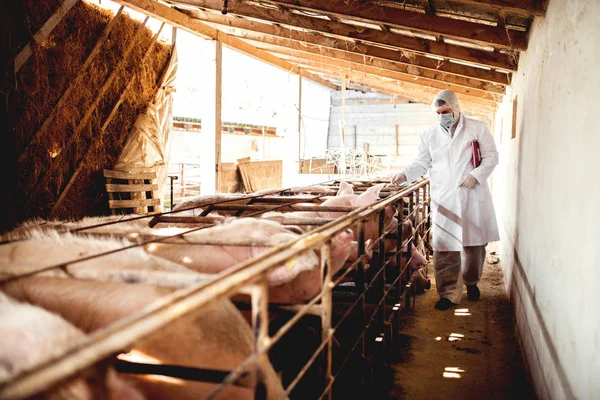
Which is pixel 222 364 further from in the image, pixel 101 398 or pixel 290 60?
pixel 290 60

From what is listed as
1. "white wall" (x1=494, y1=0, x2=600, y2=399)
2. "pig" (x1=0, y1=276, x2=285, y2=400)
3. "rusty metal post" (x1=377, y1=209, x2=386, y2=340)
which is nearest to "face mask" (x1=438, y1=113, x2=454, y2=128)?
"white wall" (x1=494, y1=0, x2=600, y2=399)

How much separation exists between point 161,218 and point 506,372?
250 centimetres

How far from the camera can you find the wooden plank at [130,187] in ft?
21.0

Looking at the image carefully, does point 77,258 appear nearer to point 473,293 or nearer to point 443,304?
point 443,304

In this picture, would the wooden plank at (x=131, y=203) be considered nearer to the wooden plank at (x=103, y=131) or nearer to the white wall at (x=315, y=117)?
the wooden plank at (x=103, y=131)

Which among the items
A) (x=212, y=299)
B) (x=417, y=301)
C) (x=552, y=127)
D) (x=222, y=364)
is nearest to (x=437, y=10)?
(x=552, y=127)

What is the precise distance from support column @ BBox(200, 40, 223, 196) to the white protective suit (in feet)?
14.1

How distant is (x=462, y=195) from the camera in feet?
15.8

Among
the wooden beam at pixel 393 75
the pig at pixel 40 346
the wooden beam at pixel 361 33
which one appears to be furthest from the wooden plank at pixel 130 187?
the pig at pixel 40 346

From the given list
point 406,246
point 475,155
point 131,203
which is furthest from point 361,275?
point 131,203

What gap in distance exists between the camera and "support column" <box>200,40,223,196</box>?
8125 millimetres

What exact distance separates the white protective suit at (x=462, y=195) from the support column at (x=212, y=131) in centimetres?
429

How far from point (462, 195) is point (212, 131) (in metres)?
4.62

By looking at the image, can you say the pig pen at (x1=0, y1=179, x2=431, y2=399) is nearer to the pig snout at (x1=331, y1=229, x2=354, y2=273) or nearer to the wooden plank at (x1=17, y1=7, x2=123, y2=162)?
the pig snout at (x1=331, y1=229, x2=354, y2=273)
